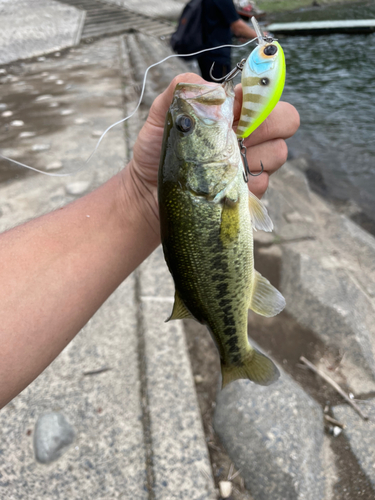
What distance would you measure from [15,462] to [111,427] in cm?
59

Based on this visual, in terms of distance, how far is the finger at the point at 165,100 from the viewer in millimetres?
1507

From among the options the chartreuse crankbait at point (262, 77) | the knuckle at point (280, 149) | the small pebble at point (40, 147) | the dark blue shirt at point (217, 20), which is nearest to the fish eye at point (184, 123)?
the chartreuse crankbait at point (262, 77)

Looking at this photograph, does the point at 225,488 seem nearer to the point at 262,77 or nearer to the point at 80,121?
the point at 262,77

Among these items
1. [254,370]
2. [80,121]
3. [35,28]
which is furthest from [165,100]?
[35,28]

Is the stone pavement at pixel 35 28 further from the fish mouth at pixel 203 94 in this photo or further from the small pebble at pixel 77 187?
the fish mouth at pixel 203 94

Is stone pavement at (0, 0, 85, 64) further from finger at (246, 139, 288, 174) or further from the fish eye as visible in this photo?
the fish eye

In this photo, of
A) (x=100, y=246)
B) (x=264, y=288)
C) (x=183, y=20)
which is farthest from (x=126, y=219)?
(x=183, y=20)

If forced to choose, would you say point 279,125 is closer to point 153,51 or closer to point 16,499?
point 16,499

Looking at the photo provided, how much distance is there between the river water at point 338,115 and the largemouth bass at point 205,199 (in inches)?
203

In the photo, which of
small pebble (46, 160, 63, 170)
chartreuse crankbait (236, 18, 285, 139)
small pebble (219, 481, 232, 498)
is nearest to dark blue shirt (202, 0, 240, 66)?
small pebble (46, 160, 63, 170)

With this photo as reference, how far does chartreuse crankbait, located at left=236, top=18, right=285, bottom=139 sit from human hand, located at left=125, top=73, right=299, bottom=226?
0.21 meters

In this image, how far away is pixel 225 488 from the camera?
2.14 metres

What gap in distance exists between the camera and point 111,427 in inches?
90.5

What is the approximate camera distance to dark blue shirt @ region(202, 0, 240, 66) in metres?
4.81
